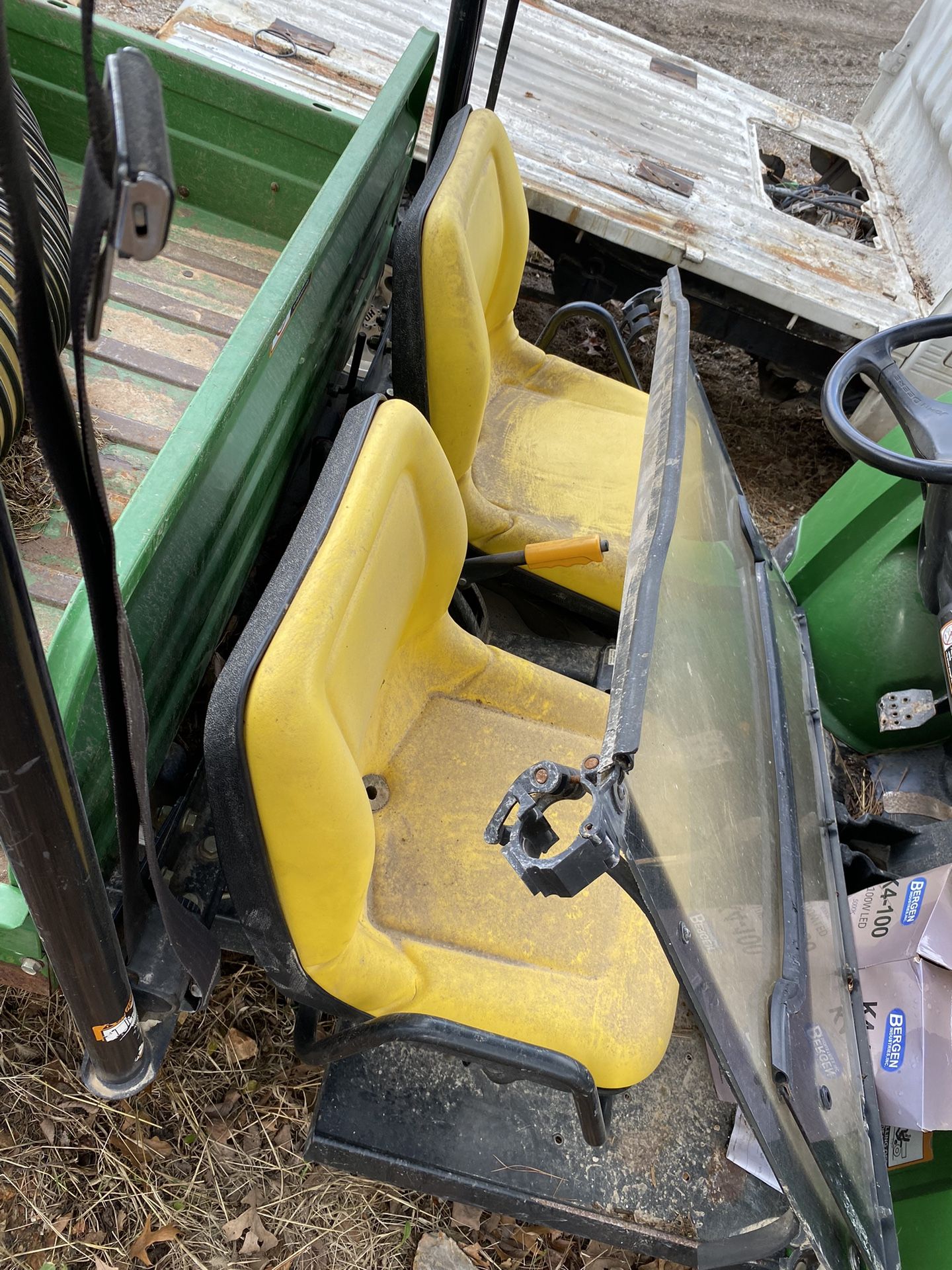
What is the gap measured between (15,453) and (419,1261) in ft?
6.36

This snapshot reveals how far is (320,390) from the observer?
6.55ft

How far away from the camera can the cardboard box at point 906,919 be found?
5.32ft

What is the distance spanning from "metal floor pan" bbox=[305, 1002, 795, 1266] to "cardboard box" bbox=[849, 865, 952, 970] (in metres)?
0.43

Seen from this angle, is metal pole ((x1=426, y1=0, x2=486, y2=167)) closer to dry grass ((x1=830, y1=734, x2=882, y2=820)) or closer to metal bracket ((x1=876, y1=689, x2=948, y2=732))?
metal bracket ((x1=876, y1=689, x2=948, y2=732))

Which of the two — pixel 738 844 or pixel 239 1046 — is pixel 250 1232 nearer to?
pixel 239 1046

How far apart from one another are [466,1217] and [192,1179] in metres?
0.56

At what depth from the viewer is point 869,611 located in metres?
2.31

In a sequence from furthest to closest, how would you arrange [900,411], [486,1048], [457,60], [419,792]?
1. [457,60]
2. [900,411]
3. [419,792]
4. [486,1048]

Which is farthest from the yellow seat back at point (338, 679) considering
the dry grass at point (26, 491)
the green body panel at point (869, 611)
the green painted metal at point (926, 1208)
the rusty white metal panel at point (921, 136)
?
the rusty white metal panel at point (921, 136)

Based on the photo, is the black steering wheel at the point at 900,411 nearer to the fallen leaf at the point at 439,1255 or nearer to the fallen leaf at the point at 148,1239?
the fallen leaf at the point at 439,1255

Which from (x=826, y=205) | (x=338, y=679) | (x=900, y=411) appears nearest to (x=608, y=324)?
(x=900, y=411)

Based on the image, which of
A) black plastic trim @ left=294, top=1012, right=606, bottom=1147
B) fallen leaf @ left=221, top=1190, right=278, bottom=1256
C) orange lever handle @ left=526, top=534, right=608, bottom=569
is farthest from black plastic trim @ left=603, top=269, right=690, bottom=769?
fallen leaf @ left=221, top=1190, right=278, bottom=1256

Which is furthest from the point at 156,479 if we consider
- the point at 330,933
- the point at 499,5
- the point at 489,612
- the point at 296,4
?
the point at 499,5

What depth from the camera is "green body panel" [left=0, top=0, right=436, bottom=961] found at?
1122 mm
